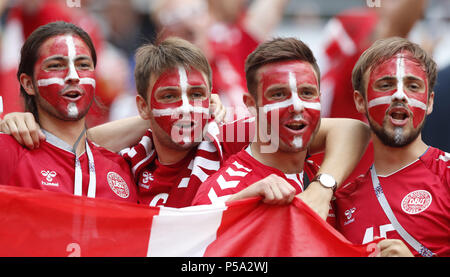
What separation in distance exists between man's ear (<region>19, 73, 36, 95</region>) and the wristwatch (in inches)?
64.8

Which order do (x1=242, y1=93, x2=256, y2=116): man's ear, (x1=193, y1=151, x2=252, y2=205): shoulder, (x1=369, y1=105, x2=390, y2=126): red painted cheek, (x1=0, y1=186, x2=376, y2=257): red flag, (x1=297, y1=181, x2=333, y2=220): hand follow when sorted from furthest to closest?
1. (x1=242, y1=93, x2=256, y2=116): man's ear
2. (x1=369, y1=105, x2=390, y2=126): red painted cheek
3. (x1=193, y1=151, x2=252, y2=205): shoulder
4. (x1=297, y1=181, x2=333, y2=220): hand
5. (x1=0, y1=186, x2=376, y2=257): red flag

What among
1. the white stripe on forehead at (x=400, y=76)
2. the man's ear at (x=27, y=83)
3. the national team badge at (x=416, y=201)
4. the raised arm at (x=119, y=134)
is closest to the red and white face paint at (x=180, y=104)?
the raised arm at (x=119, y=134)

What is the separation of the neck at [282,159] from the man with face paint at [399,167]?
28cm

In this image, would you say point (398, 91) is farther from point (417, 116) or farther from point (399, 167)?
point (399, 167)

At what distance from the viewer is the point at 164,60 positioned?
3826 mm

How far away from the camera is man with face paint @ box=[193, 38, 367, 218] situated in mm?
3479

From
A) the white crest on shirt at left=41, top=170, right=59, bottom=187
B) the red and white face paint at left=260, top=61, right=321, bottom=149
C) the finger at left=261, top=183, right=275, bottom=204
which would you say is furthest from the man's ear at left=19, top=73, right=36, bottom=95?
the finger at left=261, top=183, right=275, bottom=204

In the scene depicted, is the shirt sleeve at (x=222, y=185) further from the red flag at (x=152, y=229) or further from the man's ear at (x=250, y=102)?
the man's ear at (x=250, y=102)

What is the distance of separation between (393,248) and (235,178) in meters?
0.87

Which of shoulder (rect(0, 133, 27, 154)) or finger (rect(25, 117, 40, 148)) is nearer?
shoulder (rect(0, 133, 27, 154))

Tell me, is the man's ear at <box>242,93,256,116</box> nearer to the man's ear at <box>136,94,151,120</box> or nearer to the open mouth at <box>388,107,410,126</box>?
the man's ear at <box>136,94,151,120</box>

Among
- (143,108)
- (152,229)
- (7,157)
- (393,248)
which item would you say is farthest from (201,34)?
(393,248)

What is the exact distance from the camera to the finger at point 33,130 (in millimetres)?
3598

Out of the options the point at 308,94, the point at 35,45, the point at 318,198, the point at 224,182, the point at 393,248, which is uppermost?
the point at 35,45
